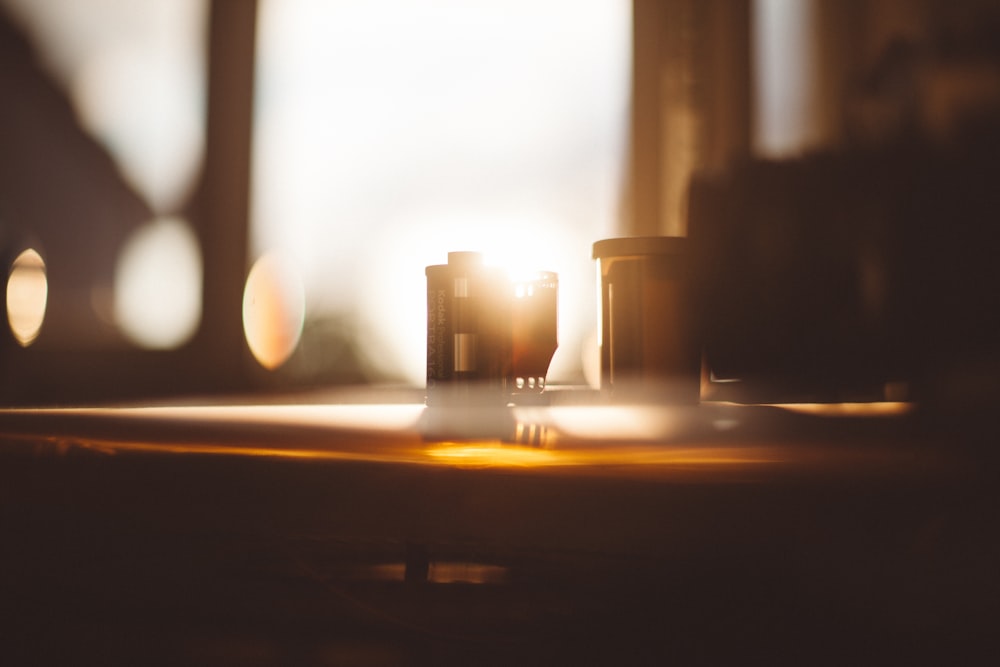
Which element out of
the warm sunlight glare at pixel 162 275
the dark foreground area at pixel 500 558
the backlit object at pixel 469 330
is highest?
the warm sunlight glare at pixel 162 275

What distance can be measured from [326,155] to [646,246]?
5.20 ft

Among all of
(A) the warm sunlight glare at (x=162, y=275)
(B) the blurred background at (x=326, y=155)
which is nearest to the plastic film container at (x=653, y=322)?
(B) the blurred background at (x=326, y=155)

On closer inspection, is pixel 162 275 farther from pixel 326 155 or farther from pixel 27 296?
pixel 326 155

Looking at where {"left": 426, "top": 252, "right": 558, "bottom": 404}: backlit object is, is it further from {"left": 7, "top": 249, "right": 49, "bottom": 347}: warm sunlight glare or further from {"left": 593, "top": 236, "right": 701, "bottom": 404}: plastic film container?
{"left": 7, "top": 249, "right": 49, "bottom": 347}: warm sunlight glare

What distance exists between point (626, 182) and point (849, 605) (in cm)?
172

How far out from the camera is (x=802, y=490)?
51 centimetres

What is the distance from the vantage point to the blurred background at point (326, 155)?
209cm

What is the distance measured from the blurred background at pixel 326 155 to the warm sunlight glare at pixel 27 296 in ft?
0.14

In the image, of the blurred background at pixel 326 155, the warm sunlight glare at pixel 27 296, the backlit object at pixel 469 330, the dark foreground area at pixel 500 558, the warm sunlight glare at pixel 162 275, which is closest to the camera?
the dark foreground area at pixel 500 558

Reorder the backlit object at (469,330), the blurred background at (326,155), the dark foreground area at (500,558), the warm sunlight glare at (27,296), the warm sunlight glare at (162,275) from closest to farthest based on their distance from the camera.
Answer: the dark foreground area at (500,558)
the backlit object at (469,330)
the warm sunlight glare at (27,296)
the blurred background at (326,155)
the warm sunlight glare at (162,275)

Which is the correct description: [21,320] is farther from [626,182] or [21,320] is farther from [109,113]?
[626,182]

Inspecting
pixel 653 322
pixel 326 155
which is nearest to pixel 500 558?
pixel 653 322

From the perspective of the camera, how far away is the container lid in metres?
0.98

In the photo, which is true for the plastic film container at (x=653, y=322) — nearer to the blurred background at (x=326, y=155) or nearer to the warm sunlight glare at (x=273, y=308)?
the blurred background at (x=326, y=155)
